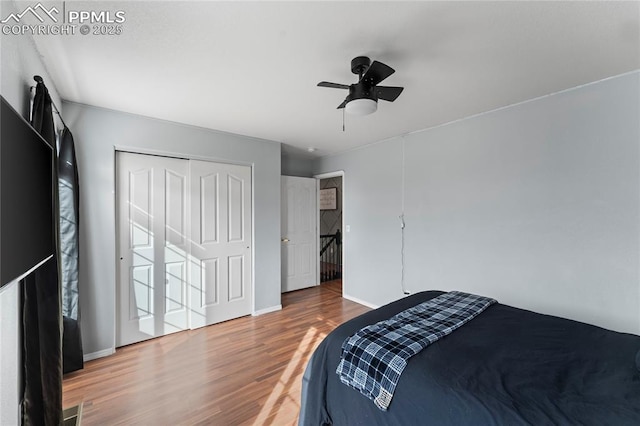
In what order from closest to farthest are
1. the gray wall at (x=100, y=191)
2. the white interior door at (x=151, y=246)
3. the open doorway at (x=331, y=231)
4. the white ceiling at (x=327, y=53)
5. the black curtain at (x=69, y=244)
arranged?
the white ceiling at (x=327, y=53) → the black curtain at (x=69, y=244) → the gray wall at (x=100, y=191) → the white interior door at (x=151, y=246) → the open doorway at (x=331, y=231)

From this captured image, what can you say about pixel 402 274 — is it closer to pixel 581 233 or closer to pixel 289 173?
pixel 581 233

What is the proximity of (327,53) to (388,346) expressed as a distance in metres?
1.75

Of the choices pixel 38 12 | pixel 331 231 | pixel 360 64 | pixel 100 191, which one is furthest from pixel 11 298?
pixel 331 231

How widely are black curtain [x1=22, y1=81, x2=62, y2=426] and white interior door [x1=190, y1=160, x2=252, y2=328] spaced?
5.05ft

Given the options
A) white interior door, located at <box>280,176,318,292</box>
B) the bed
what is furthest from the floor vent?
white interior door, located at <box>280,176,318,292</box>

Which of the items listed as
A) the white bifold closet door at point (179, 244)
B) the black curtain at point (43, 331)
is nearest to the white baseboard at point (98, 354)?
the white bifold closet door at point (179, 244)

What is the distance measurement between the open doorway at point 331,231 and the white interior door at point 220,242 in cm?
214

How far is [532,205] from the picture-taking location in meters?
2.41

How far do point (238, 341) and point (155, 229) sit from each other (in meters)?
1.52

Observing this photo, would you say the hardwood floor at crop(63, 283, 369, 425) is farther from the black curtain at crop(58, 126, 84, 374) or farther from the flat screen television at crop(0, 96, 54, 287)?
the flat screen television at crop(0, 96, 54, 287)

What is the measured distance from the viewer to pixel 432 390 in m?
1.12

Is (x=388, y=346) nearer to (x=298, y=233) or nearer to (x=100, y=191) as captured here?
(x=100, y=191)

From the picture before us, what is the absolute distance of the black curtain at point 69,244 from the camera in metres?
2.14

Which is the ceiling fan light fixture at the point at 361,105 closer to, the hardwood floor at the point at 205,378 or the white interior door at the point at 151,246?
the hardwood floor at the point at 205,378
